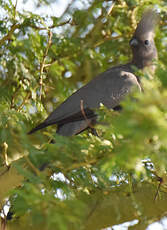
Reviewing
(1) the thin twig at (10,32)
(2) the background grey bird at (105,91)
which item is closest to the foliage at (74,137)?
(1) the thin twig at (10,32)

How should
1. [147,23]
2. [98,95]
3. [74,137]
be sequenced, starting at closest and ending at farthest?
1. [74,137]
2. [98,95]
3. [147,23]

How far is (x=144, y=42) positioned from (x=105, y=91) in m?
0.63

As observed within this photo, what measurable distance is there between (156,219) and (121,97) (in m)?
1.06

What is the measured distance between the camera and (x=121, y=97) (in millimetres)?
2699

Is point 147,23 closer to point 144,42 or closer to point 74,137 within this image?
point 144,42

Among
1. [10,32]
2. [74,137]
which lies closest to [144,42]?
[10,32]

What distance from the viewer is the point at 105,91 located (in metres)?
2.74

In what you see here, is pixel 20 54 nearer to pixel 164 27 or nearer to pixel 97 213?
pixel 97 213

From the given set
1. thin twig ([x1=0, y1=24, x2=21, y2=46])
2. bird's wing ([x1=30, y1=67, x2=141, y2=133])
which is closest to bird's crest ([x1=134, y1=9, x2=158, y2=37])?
bird's wing ([x1=30, y1=67, x2=141, y2=133])

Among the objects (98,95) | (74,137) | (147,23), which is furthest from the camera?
(147,23)

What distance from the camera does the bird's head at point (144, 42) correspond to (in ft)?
9.92

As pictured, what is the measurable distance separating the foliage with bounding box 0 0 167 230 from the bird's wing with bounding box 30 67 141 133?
175 mm

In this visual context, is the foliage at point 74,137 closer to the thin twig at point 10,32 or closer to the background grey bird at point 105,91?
the thin twig at point 10,32

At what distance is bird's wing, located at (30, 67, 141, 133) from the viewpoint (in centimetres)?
252
